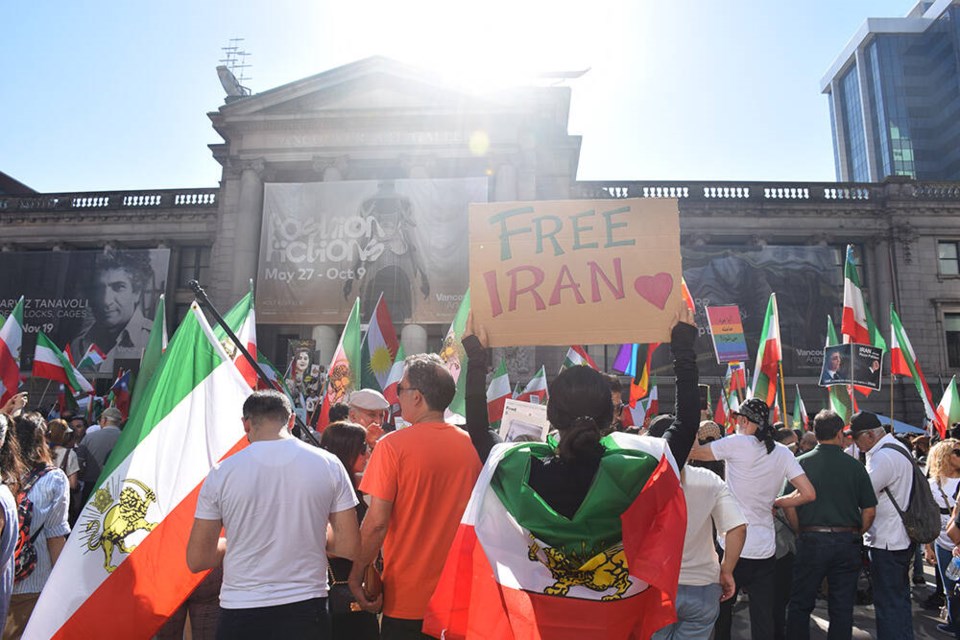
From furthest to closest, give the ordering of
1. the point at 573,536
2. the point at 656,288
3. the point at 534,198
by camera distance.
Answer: the point at 534,198 → the point at 656,288 → the point at 573,536

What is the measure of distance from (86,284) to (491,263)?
2957cm

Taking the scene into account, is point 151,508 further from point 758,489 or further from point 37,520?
point 758,489

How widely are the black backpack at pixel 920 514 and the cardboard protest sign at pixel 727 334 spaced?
949cm

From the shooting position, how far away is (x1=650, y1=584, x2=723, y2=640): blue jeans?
3.51 metres

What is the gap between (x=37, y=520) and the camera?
3.71m

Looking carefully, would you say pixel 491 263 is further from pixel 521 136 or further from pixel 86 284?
pixel 86 284

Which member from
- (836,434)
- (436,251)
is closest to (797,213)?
(436,251)

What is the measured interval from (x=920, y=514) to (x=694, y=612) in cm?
296

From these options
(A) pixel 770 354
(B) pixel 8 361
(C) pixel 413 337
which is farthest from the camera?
(C) pixel 413 337

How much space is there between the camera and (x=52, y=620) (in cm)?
292

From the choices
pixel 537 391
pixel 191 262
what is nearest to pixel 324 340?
pixel 191 262

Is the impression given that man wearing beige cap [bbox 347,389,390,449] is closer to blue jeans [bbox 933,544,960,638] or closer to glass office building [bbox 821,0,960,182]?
blue jeans [bbox 933,544,960,638]

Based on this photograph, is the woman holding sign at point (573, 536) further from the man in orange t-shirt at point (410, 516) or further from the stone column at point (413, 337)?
the stone column at point (413, 337)

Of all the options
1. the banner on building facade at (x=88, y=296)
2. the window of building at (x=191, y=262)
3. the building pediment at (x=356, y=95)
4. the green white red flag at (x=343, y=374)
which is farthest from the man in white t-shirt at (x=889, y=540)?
the window of building at (x=191, y=262)
